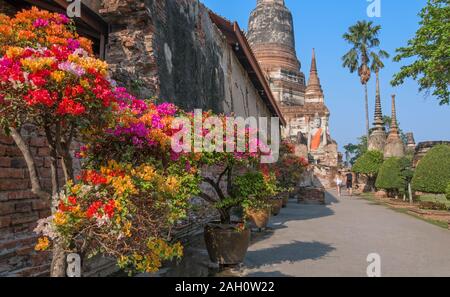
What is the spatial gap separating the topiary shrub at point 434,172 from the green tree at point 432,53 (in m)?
3.63

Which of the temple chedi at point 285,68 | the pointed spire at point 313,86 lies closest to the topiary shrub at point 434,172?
the temple chedi at point 285,68

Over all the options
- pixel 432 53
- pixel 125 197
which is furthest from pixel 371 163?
pixel 125 197

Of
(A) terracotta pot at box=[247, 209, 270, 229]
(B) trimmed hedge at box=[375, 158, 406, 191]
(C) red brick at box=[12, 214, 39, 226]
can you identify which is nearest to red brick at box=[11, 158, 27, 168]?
(C) red brick at box=[12, 214, 39, 226]

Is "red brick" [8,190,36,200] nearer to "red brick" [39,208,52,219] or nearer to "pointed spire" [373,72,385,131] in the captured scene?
"red brick" [39,208,52,219]

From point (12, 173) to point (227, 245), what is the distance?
286cm

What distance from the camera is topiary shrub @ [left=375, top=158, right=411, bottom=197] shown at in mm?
19016

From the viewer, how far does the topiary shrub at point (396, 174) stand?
19016 millimetres

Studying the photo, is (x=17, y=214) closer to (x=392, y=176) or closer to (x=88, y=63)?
(x=88, y=63)

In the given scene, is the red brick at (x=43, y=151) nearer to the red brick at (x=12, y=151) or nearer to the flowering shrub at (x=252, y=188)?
the red brick at (x=12, y=151)

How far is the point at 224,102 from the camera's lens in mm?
11570

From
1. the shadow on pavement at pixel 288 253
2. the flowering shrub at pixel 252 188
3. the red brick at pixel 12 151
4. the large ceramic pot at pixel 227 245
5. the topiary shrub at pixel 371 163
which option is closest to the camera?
the red brick at pixel 12 151

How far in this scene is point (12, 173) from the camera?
362 cm
